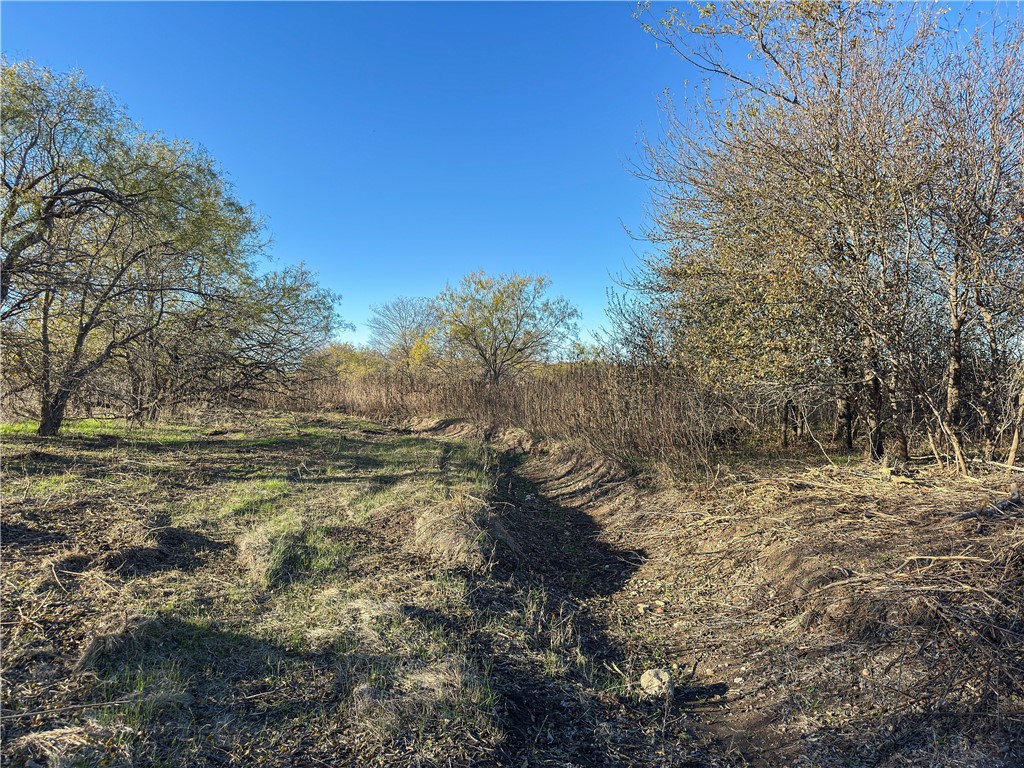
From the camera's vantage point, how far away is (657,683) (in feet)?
10.4

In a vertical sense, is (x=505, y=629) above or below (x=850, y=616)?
below

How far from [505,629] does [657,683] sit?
110 centimetres

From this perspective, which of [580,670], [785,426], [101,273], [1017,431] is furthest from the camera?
[785,426]

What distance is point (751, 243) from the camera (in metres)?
6.89

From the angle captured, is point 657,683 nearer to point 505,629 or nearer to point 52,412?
point 505,629

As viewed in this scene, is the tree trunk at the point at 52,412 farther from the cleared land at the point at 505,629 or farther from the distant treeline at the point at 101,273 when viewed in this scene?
the cleared land at the point at 505,629

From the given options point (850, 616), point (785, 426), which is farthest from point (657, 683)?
point (785, 426)

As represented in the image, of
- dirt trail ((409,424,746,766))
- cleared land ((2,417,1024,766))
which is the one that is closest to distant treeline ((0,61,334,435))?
cleared land ((2,417,1024,766))

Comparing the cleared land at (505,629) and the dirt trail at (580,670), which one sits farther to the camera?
the dirt trail at (580,670)

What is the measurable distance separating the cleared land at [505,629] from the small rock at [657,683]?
3.2 inches

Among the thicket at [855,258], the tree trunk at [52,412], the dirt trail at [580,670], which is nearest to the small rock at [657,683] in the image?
the dirt trail at [580,670]

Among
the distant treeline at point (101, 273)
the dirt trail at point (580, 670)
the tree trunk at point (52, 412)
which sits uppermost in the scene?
the distant treeline at point (101, 273)

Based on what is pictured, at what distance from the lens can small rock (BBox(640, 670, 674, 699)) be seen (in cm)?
311

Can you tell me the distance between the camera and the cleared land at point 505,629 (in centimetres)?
249
